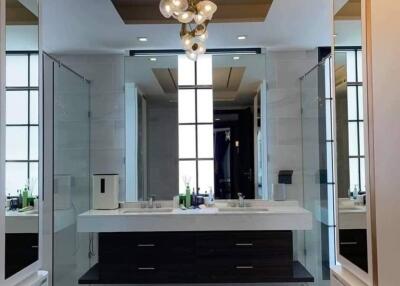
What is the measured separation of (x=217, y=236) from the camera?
4.06 meters

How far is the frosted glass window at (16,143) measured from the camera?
5.99ft

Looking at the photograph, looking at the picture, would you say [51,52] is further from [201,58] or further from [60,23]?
[201,58]

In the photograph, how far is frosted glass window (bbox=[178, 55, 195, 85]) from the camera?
15.1 ft

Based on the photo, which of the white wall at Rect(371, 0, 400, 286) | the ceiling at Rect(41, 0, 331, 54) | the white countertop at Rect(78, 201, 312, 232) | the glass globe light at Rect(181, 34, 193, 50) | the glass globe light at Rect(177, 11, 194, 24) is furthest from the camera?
the white countertop at Rect(78, 201, 312, 232)

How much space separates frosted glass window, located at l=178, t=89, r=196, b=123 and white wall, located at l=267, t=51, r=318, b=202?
88 cm

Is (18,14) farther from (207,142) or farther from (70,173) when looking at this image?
(207,142)

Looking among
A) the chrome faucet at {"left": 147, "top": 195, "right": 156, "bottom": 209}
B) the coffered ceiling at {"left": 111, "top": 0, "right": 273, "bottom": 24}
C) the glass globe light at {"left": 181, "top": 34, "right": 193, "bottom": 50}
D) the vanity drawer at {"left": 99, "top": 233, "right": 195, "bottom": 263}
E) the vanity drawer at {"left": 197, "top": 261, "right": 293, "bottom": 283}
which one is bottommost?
the vanity drawer at {"left": 197, "top": 261, "right": 293, "bottom": 283}

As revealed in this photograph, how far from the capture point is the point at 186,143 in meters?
4.59

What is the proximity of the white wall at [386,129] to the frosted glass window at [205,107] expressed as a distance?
9.84 feet

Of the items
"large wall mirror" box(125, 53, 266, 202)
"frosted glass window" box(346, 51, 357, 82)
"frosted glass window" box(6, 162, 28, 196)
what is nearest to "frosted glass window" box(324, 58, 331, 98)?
"large wall mirror" box(125, 53, 266, 202)

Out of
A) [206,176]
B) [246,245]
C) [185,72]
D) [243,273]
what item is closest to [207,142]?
[206,176]

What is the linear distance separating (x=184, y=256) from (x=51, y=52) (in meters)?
2.72

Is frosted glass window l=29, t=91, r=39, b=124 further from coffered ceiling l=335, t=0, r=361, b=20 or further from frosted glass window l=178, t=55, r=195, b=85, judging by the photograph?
frosted glass window l=178, t=55, r=195, b=85

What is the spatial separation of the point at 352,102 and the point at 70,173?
3.16m
